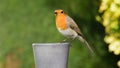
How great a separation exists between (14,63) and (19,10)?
0.96 meters

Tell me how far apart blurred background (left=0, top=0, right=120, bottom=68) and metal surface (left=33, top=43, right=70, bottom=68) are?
4.99 meters

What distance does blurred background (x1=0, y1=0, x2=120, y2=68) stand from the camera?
1126cm

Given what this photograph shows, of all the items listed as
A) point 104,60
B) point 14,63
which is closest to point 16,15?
point 14,63

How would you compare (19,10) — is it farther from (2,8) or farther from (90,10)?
(90,10)

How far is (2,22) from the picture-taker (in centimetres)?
1161

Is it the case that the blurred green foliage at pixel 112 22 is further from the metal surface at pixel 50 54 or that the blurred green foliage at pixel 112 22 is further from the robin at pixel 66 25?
the metal surface at pixel 50 54

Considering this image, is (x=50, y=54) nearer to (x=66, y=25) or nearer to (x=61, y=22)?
(x=61, y=22)

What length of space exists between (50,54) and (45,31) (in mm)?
5274

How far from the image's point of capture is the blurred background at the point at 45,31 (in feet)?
36.9

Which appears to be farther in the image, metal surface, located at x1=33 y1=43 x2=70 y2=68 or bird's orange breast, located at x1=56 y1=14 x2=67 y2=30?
bird's orange breast, located at x1=56 y1=14 x2=67 y2=30

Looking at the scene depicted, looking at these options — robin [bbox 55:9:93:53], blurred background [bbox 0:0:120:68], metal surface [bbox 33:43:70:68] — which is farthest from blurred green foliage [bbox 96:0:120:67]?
metal surface [bbox 33:43:70:68]

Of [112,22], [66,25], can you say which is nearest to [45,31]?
[112,22]

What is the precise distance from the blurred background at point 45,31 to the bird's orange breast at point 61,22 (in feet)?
12.2

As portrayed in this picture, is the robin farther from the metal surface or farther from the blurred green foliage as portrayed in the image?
the blurred green foliage
